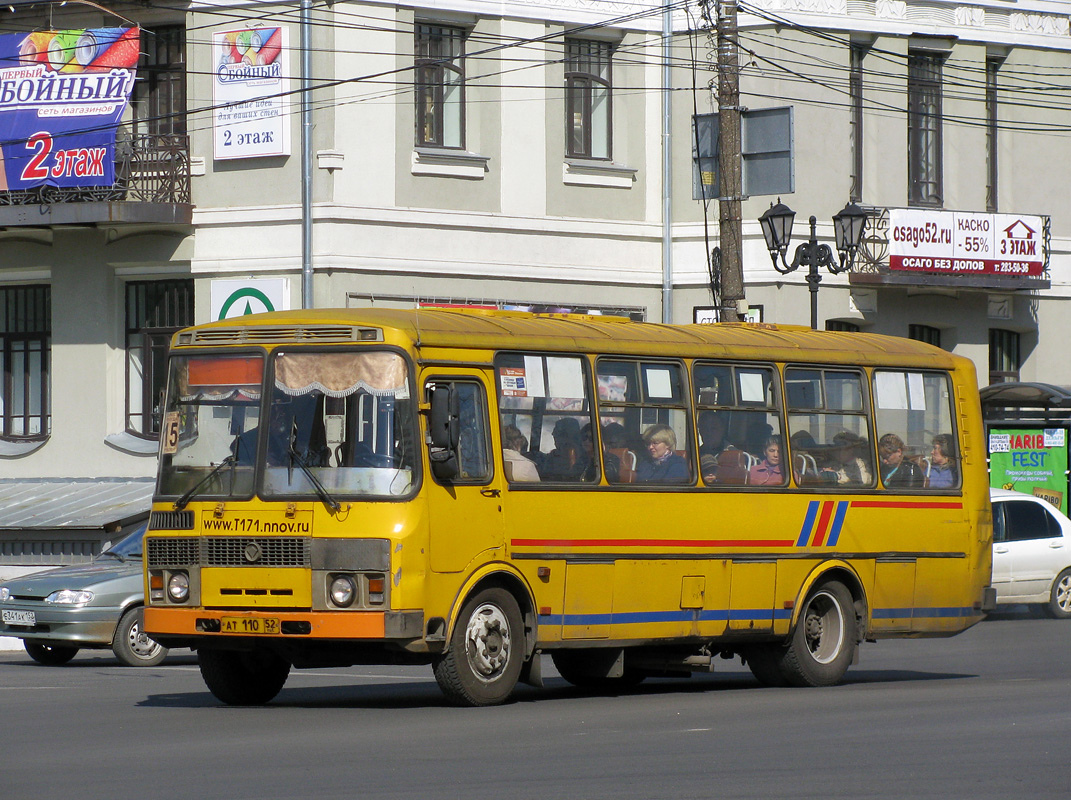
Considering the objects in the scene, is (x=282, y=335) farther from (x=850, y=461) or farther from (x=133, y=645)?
(x=133, y=645)

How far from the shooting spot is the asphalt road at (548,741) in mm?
8992

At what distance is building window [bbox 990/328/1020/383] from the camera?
31391mm

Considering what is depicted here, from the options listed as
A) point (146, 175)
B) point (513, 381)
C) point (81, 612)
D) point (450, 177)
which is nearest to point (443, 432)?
point (513, 381)

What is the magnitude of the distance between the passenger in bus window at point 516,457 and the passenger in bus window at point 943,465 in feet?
14.2

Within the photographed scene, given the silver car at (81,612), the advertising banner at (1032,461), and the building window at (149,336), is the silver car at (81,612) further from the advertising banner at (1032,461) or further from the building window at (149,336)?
the advertising banner at (1032,461)

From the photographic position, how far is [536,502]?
13.1 meters

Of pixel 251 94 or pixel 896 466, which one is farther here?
pixel 251 94

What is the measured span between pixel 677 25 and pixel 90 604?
46.9ft

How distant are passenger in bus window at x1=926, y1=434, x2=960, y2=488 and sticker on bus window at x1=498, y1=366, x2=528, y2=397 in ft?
14.3

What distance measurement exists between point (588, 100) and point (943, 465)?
43.1 ft

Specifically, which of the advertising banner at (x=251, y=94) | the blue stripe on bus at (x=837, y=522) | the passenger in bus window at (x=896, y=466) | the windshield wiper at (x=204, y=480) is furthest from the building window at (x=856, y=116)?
the windshield wiper at (x=204, y=480)

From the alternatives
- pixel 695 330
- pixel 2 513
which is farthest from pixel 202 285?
pixel 695 330

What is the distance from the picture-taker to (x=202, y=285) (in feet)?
86.3

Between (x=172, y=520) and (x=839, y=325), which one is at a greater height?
(x=839, y=325)
